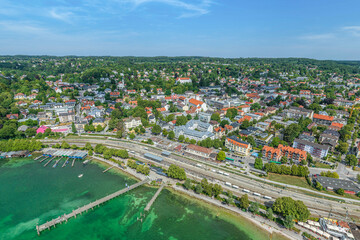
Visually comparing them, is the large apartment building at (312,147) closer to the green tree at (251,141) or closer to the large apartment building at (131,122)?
the green tree at (251,141)

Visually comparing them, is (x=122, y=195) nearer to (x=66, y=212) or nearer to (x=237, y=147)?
(x=66, y=212)

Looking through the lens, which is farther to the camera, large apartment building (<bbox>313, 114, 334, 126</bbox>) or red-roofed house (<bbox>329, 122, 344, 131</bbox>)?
large apartment building (<bbox>313, 114, 334, 126</bbox>)

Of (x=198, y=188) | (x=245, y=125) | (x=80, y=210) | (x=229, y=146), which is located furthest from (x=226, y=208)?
(x=245, y=125)

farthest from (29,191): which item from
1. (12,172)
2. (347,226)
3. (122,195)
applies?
(347,226)

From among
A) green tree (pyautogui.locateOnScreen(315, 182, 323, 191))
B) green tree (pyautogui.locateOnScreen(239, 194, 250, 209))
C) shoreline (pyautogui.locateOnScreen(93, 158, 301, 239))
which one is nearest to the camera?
shoreline (pyautogui.locateOnScreen(93, 158, 301, 239))

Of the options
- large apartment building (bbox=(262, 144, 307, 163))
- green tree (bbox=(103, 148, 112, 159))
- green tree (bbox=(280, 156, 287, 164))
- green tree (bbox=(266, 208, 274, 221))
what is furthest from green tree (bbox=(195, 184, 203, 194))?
green tree (bbox=(103, 148, 112, 159))

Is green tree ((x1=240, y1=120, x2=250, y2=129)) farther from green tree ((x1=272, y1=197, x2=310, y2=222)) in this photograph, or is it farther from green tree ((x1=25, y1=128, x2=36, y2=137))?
green tree ((x1=25, y1=128, x2=36, y2=137))

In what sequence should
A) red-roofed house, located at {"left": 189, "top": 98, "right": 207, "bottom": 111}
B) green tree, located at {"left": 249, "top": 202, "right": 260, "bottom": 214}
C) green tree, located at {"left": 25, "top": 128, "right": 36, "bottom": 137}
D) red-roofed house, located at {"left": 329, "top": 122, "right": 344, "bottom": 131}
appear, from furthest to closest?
red-roofed house, located at {"left": 189, "top": 98, "right": 207, "bottom": 111}
red-roofed house, located at {"left": 329, "top": 122, "right": 344, "bottom": 131}
green tree, located at {"left": 25, "top": 128, "right": 36, "bottom": 137}
green tree, located at {"left": 249, "top": 202, "right": 260, "bottom": 214}

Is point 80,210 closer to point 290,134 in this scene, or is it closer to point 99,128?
point 99,128
